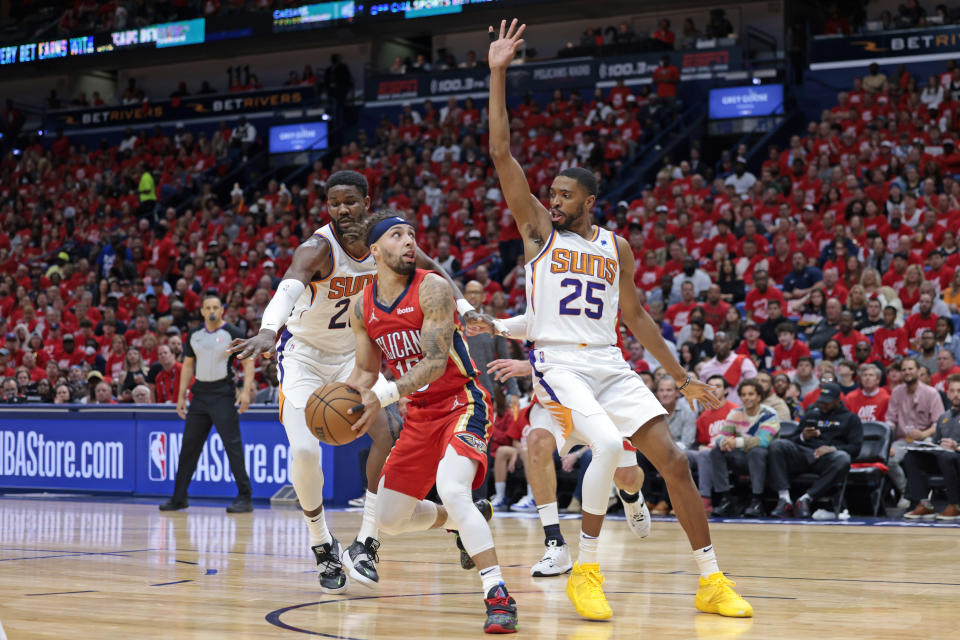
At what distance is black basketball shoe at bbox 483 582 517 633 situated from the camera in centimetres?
461

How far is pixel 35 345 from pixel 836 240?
12794 mm

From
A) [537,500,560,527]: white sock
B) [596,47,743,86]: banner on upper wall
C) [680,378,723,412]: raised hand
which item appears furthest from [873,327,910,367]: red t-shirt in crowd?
[596,47,743,86]: banner on upper wall

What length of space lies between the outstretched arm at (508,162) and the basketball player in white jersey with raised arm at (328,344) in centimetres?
50

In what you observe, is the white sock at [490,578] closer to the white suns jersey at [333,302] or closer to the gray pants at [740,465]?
the white suns jersey at [333,302]

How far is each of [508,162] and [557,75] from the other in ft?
63.0

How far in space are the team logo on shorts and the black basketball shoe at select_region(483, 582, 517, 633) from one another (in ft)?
2.29

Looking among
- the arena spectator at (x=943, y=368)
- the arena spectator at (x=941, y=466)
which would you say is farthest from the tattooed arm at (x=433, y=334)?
the arena spectator at (x=943, y=368)

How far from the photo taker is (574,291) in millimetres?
5660

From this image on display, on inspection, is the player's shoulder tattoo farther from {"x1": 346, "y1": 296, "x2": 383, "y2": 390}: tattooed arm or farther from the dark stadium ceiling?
the dark stadium ceiling

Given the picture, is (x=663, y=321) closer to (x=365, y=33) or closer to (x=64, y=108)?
(x=365, y=33)

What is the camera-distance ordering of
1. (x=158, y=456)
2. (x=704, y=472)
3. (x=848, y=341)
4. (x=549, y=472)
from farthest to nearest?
(x=158, y=456), (x=848, y=341), (x=704, y=472), (x=549, y=472)

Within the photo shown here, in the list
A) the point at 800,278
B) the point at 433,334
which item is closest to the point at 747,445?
the point at 800,278

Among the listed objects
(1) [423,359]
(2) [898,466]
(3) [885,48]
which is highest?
(3) [885,48]

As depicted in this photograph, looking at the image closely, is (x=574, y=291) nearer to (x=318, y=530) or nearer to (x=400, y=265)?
(x=400, y=265)
